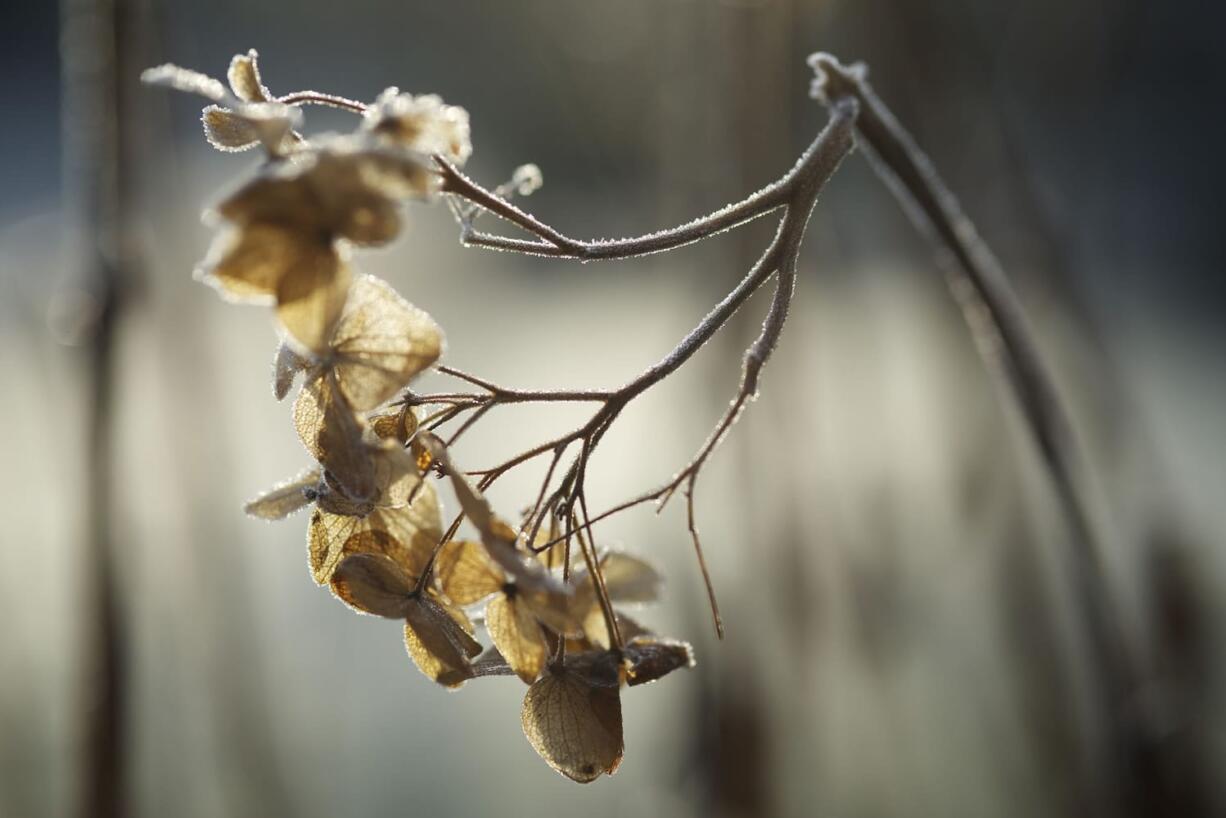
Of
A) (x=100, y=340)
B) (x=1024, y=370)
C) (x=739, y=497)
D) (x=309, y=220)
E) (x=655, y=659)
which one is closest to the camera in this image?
(x=309, y=220)

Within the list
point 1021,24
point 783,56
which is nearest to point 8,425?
point 783,56

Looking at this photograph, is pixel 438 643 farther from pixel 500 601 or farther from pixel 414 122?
pixel 414 122

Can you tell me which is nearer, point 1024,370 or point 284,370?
point 284,370

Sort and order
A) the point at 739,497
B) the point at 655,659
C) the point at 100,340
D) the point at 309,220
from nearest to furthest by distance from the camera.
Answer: the point at 309,220 < the point at 655,659 < the point at 100,340 < the point at 739,497

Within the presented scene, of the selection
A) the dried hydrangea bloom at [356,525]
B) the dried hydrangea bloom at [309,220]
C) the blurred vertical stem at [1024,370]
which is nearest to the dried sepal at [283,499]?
the dried hydrangea bloom at [356,525]

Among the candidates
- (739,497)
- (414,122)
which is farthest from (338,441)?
A: (739,497)

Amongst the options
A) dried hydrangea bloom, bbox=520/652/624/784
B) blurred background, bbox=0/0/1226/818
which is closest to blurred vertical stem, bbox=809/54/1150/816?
blurred background, bbox=0/0/1226/818

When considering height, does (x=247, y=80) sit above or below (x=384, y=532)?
above
